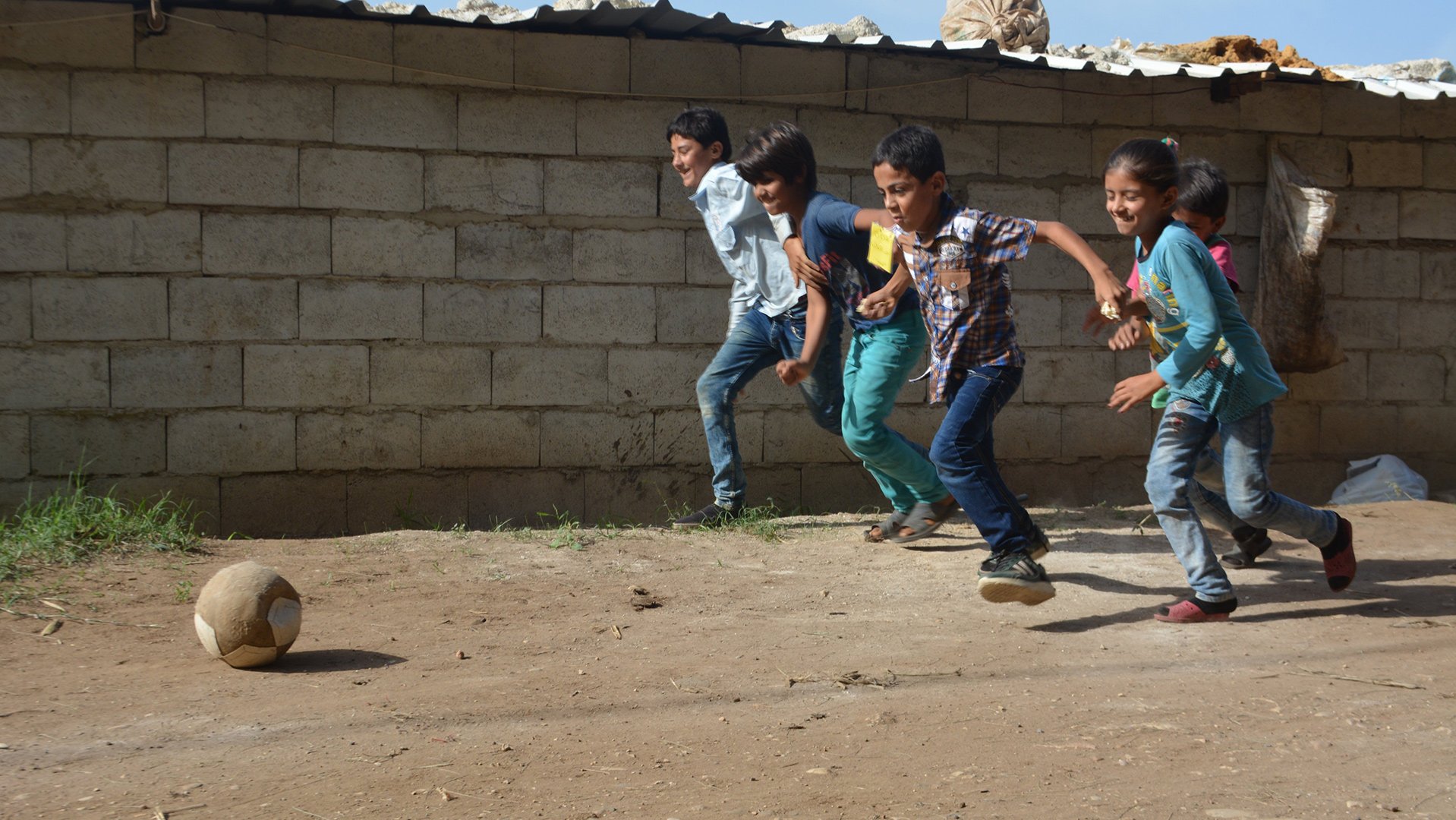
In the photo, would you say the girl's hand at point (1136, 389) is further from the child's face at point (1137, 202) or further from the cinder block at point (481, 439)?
the cinder block at point (481, 439)

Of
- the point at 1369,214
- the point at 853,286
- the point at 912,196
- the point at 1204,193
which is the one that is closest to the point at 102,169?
the point at 853,286

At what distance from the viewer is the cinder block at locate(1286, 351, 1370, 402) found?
21.9ft

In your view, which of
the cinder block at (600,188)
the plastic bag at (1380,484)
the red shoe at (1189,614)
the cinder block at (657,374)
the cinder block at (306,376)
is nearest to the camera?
the red shoe at (1189,614)

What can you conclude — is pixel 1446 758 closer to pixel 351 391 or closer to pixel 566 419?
pixel 566 419

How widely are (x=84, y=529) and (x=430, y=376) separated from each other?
1585 millimetres

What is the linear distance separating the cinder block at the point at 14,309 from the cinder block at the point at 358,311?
3.68 ft

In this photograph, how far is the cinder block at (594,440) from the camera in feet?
19.0

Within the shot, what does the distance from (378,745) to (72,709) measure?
866 mm

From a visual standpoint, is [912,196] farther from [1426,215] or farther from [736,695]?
[1426,215]

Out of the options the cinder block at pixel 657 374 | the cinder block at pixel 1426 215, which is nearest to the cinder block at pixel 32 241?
the cinder block at pixel 657 374

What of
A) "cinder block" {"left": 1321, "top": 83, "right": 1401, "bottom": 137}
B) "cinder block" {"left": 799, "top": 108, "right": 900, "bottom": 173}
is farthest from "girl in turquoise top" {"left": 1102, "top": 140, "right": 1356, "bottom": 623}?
"cinder block" {"left": 1321, "top": 83, "right": 1401, "bottom": 137}

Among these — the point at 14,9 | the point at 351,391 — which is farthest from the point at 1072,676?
the point at 14,9

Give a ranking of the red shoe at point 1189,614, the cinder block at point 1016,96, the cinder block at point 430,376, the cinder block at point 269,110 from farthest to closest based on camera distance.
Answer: the cinder block at point 1016,96 → the cinder block at point 430,376 → the cinder block at point 269,110 → the red shoe at point 1189,614

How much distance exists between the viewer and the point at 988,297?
3.84m
